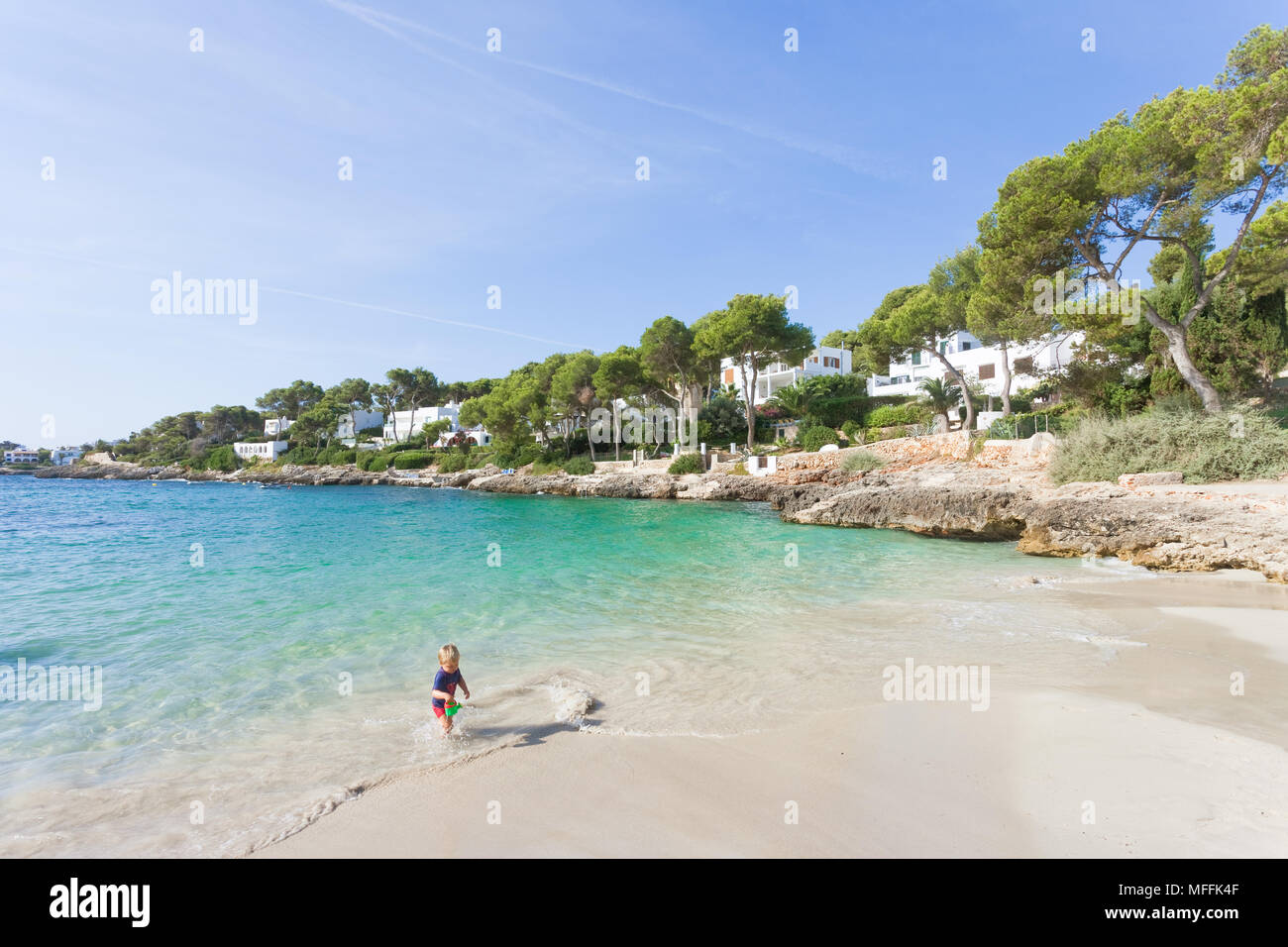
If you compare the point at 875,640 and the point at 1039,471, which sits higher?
the point at 1039,471

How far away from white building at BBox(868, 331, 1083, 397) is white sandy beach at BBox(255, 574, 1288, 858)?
37354 mm

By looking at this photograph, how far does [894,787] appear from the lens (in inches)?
156

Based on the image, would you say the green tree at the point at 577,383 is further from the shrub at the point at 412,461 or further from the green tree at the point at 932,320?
the shrub at the point at 412,461

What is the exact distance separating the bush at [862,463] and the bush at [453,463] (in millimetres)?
44518

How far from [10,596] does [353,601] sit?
7515 mm

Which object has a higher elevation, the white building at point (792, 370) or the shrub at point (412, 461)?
the white building at point (792, 370)

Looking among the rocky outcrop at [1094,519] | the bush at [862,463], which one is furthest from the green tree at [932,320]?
the rocky outcrop at [1094,519]

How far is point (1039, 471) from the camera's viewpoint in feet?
71.6

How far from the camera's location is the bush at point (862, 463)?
30.5 metres

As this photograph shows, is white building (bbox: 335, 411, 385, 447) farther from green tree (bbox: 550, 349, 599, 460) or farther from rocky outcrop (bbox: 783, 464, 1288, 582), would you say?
rocky outcrop (bbox: 783, 464, 1288, 582)

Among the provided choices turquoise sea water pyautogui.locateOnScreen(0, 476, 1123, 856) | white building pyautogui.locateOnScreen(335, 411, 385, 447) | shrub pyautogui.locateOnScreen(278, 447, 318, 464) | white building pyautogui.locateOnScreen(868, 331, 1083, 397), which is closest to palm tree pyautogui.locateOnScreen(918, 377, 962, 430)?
white building pyautogui.locateOnScreen(868, 331, 1083, 397)

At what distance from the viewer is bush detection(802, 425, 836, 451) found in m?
39.6
